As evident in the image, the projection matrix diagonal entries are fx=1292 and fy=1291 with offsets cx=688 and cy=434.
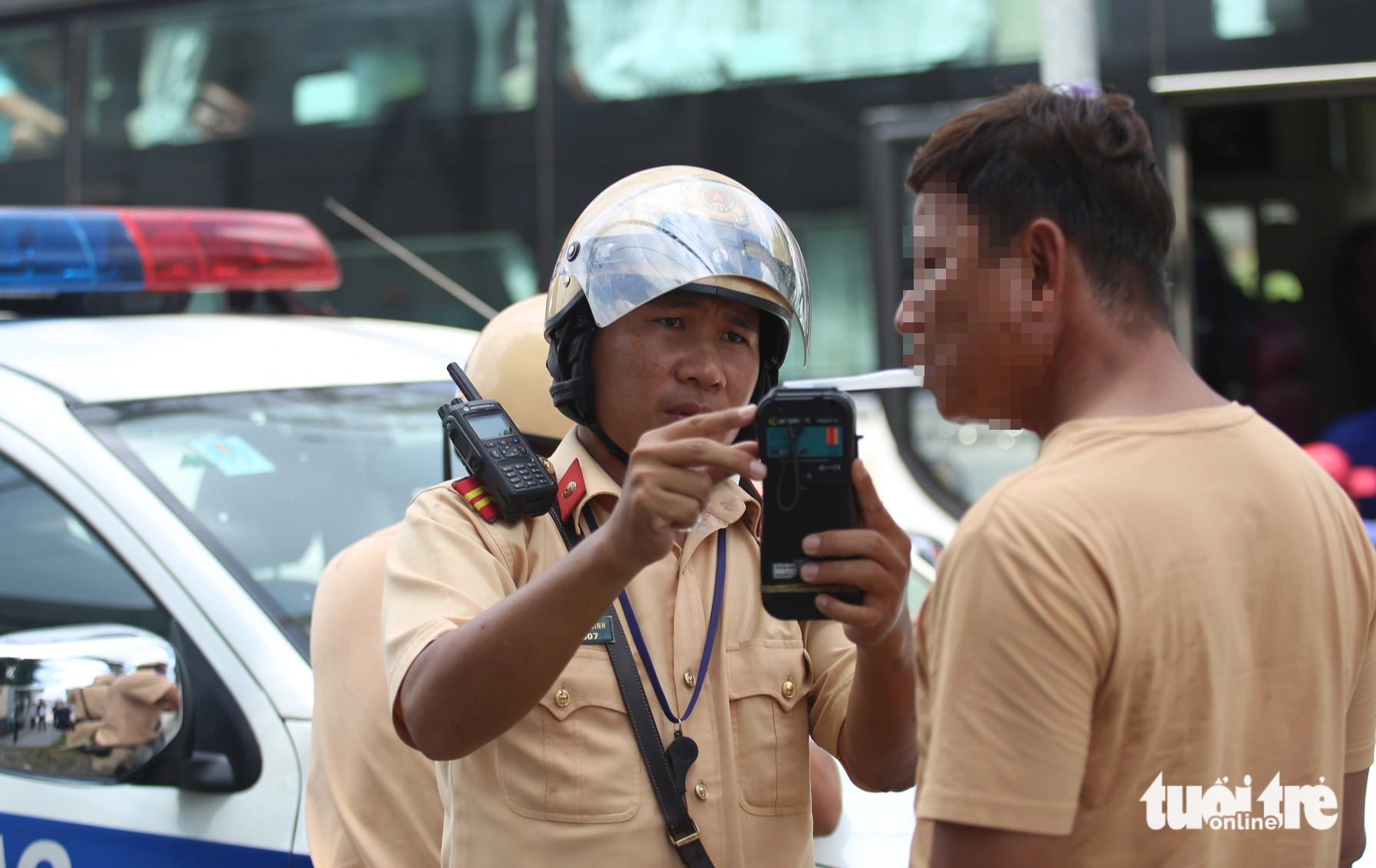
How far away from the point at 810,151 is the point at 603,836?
601 centimetres

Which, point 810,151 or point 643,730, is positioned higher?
point 810,151

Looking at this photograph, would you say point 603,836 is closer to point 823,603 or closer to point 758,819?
point 758,819

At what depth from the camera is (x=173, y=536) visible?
2.26 metres

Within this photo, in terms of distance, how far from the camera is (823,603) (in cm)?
132

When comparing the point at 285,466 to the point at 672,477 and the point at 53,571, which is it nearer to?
the point at 53,571

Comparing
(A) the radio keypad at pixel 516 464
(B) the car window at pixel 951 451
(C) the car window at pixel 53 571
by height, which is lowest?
(B) the car window at pixel 951 451

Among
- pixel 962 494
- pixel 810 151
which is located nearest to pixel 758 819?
pixel 962 494

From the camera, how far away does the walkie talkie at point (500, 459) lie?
5.12ft

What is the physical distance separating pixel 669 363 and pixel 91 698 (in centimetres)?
119

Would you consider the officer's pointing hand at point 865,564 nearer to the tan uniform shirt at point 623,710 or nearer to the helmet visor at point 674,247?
the tan uniform shirt at point 623,710

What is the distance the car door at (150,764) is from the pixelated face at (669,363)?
90 cm

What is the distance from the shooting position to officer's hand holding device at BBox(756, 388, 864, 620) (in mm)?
1322

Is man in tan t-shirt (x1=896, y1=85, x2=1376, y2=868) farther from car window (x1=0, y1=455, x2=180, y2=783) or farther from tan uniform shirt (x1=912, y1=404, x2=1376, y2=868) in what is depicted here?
car window (x1=0, y1=455, x2=180, y2=783)

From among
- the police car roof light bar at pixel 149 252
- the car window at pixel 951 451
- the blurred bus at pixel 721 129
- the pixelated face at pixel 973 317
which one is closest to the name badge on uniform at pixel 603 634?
the pixelated face at pixel 973 317
